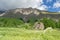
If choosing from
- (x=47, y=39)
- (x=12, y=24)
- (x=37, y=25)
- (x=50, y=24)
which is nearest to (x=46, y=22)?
(x=50, y=24)

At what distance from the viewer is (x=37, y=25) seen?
254ft

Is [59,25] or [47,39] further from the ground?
[47,39]

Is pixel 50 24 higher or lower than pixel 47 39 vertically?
lower

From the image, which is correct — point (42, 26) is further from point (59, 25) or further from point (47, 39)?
point (47, 39)

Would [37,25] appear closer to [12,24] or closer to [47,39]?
[12,24]

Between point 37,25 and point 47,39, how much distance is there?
5244cm

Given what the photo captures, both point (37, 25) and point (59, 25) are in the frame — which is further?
point (59, 25)

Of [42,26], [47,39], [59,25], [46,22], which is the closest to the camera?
[47,39]

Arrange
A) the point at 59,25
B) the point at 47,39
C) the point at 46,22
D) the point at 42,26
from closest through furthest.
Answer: the point at 47,39 → the point at 42,26 → the point at 46,22 → the point at 59,25

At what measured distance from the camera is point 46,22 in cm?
8294

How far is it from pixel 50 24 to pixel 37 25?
25.1 ft

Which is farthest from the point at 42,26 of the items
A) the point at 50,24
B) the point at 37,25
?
the point at 50,24

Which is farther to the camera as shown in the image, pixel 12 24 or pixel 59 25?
pixel 59 25

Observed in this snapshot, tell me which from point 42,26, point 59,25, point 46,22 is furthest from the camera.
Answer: point 59,25
